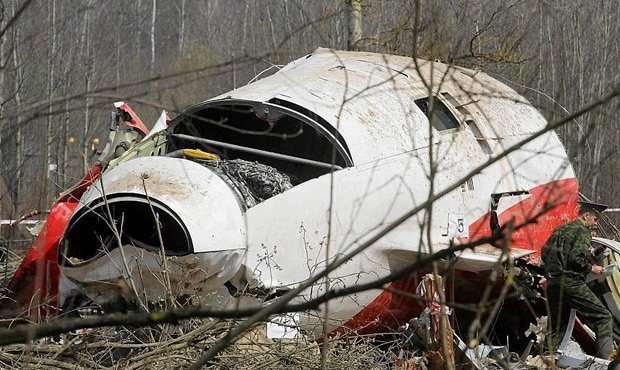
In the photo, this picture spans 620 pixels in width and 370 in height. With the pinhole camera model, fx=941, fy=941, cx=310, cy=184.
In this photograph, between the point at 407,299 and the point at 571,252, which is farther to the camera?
the point at 571,252

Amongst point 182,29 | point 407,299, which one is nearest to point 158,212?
point 407,299

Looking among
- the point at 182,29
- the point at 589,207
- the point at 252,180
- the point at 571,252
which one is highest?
the point at 182,29

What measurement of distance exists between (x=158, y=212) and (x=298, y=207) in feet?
3.24

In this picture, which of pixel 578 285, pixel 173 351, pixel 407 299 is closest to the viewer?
pixel 173 351

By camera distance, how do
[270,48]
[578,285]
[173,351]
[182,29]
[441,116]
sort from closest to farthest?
[173,351]
[441,116]
[578,285]
[270,48]
[182,29]

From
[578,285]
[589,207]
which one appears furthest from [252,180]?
[589,207]

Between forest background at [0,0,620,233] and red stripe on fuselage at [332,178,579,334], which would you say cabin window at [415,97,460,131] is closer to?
red stripe on fuselage at [332,178,579,334]

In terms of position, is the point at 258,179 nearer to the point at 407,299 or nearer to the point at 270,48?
the point at 407,299

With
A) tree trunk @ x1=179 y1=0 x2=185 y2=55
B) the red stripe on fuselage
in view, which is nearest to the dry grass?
the red stripe on fuselage

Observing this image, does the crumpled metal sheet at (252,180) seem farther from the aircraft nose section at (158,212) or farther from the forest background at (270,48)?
the forest background at (270,48)

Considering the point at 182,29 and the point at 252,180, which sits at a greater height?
the point at 182,29

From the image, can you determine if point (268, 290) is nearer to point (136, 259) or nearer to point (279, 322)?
point (279, 322)

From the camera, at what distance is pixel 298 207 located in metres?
6.69

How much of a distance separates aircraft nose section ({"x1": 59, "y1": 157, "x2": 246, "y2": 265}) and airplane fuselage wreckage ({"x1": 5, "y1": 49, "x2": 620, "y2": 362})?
10 mm
